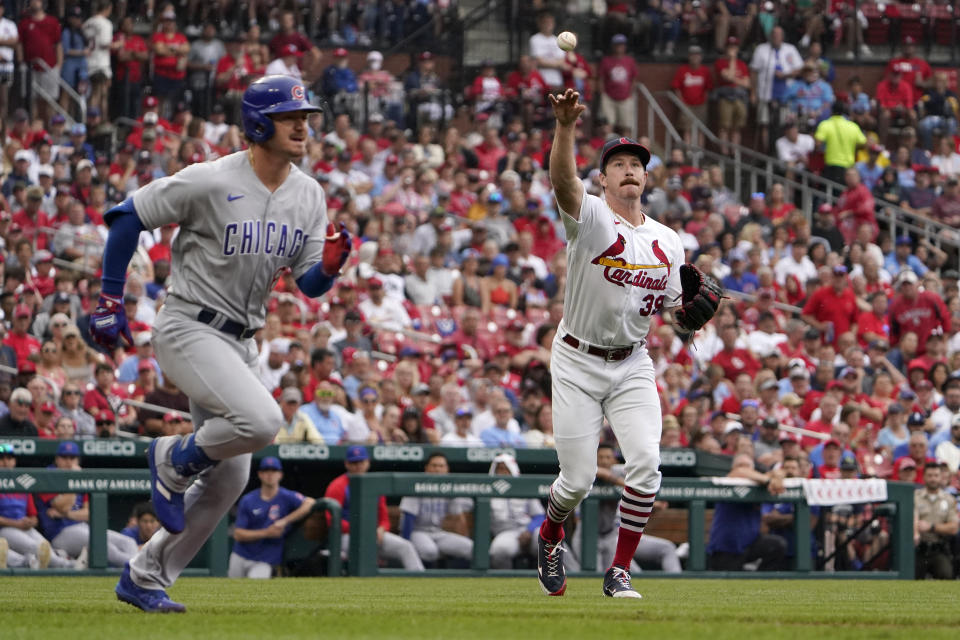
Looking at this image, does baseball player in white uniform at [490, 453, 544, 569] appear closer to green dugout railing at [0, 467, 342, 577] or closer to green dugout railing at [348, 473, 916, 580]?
green dugout railing at [348, 473, 916, 580]

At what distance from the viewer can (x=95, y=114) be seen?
18953mm

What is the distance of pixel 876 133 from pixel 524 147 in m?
5.90

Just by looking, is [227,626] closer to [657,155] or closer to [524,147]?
[524,147]

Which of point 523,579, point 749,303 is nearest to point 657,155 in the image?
point 749,303

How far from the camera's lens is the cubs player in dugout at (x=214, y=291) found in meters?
6.34

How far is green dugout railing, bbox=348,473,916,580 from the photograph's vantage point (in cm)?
1185

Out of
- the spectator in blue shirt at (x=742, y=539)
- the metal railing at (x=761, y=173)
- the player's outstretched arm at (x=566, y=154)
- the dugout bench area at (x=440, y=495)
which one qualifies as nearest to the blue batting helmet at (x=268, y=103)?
the player's outstretched arm at (x=566, y=154)

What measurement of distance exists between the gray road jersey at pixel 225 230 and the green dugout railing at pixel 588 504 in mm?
5398

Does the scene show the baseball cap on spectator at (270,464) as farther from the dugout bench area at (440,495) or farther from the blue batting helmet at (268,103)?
the blue batting helmet at (268,103)

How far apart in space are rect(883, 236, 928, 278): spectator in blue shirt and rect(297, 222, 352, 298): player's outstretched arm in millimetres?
14431

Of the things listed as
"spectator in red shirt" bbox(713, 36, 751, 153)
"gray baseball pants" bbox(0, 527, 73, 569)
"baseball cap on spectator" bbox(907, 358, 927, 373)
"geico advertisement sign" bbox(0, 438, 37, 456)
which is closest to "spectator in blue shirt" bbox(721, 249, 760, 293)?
"baseball cap on spectator" bbox(907, 358, 927, 373)

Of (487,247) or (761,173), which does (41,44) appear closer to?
(487,247)

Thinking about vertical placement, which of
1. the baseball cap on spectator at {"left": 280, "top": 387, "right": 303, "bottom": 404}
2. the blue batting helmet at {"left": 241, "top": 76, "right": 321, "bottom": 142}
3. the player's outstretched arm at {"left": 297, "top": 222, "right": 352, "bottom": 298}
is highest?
the blue batting helmet at {"left": 241, "top": 76, "right": 321, "bottom": 142}

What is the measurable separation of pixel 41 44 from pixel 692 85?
949 centimetres
